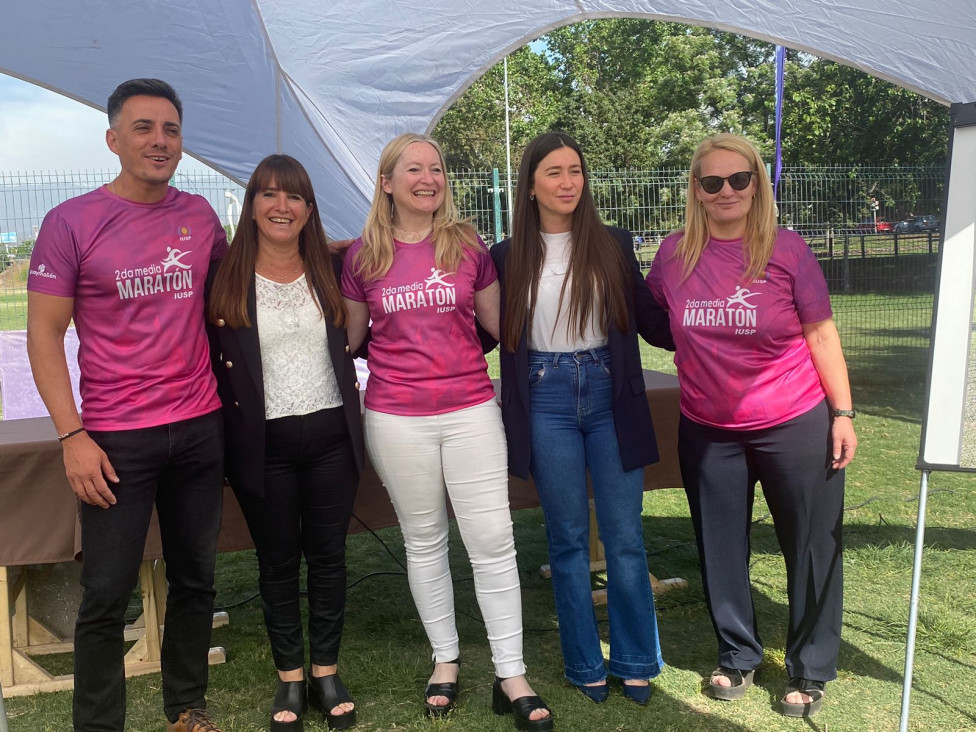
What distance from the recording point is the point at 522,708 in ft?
9.37

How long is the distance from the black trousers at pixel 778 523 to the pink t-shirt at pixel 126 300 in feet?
5.18

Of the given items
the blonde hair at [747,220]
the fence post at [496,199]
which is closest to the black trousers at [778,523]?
the blonde hair at [747,220]

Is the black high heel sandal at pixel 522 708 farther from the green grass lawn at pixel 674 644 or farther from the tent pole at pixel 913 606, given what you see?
the tent pole at pixel 913 606

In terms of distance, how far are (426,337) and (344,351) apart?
257 mm

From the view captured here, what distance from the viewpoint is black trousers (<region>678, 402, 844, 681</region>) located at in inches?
110

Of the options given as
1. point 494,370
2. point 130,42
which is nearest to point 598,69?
point 494,370

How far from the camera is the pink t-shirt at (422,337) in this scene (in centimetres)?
272

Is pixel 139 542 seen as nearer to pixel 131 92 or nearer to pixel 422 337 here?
pixel 422 337

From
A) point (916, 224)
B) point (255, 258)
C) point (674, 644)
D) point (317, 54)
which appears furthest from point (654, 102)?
point (255, 258)

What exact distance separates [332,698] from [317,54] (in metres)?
3.61

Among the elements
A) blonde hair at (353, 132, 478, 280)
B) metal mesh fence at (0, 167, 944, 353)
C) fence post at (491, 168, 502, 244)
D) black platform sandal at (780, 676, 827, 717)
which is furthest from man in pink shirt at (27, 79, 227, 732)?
fence post at (491, 168, 502, 244)

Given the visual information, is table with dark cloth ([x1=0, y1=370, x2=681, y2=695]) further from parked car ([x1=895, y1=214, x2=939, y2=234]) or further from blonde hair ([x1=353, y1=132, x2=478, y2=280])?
parked car ([x1=895, y1=214, x2=939, y2=234])

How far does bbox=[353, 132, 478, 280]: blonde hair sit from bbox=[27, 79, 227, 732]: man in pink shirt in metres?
0.48

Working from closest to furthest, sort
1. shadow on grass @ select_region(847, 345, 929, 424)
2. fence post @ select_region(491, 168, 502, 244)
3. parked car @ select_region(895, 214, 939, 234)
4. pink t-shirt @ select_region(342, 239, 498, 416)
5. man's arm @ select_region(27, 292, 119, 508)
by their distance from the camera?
man's arm @ select_region(27, 292, 119, 508)
pink t-shirt @ select_region(342, 239, 498, 416)
shadow on grass @ select_region(847, 345, 929, 424)
parked car @ select_region(895, 214, 939, 234)
fence post @ select_region(491, 168, 502, 244)
